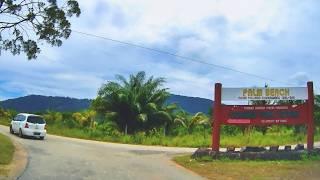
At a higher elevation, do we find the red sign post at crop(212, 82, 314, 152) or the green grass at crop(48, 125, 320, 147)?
the red sign post at crop(212, 82, 314, 152)

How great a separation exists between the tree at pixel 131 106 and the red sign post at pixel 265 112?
20.4 meters

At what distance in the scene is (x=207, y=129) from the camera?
48219 millimetres

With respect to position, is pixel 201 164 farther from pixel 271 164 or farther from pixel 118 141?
pixel 118 141

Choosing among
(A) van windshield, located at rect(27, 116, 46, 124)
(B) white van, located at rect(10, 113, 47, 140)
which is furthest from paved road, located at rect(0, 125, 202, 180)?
(A) van windshield, located at rect(27, 116, 46, 124)

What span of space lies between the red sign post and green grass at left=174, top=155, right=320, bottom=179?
1.97 metres

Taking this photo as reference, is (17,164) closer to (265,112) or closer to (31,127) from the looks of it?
(265,112)

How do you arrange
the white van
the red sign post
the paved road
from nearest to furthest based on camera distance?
the paved road < the red sign post < the white van

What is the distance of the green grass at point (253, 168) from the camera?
18.8m

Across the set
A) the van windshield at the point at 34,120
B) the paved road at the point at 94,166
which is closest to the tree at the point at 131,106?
the van windshield at the point at 34,120

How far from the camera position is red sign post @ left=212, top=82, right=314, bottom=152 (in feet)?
79.8

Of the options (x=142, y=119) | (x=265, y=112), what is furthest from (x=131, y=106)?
(x=265, y=112)

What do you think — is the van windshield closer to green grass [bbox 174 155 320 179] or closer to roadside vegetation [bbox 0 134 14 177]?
roadside vegetation [bbox 0 134 14 177]

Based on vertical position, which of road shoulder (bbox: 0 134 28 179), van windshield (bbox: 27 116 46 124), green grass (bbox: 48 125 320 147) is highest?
van windshield (bbox: 27 116 46 124)

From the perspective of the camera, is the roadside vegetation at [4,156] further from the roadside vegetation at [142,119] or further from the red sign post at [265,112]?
the roadside vegetation at [142,119]
